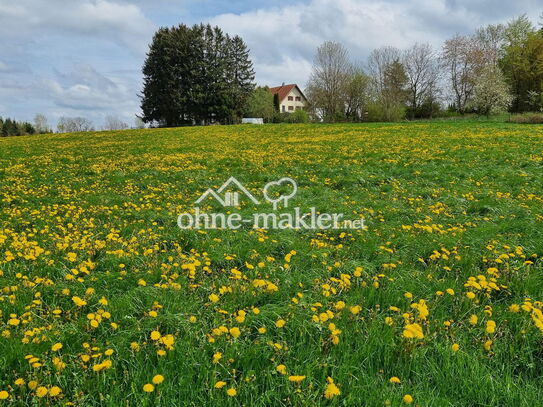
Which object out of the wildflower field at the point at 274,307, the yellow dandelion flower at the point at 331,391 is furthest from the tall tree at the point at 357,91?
the yellow dandelion flower at the point at 331,391

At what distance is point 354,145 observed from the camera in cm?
1867

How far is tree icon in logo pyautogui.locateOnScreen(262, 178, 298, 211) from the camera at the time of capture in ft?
27.7

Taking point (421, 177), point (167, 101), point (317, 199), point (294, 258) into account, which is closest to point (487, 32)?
point (167, 101)

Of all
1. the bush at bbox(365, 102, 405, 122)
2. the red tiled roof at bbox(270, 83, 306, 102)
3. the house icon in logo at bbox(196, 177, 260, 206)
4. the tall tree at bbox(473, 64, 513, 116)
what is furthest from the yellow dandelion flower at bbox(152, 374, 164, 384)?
the red tiled roof at bbox(270, 83, 306, 102)

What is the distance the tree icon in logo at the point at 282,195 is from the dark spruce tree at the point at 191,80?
4382cm

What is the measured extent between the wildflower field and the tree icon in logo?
2.55 feet

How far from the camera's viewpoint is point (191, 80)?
52.1 metres

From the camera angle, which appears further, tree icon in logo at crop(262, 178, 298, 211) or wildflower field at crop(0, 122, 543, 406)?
tree icon in logo at crop(262, 178, 298, 211)

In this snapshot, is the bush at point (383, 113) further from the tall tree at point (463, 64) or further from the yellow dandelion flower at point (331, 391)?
the yellow dandelion flower at point (331, 391)

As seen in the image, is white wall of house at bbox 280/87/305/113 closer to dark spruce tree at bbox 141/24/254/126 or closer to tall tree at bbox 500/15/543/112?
dark spruce tree at bbox 141/24/254/126

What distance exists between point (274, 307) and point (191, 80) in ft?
176

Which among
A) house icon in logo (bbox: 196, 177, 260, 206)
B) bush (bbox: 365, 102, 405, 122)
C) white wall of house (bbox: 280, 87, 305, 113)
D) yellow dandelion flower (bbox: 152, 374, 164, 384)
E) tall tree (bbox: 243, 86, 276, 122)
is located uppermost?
white wall of house (bbox: 280, 87, 305, 113)

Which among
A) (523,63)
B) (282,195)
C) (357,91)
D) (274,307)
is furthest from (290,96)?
(274,307)

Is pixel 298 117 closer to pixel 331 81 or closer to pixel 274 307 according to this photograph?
pixel 331 81
